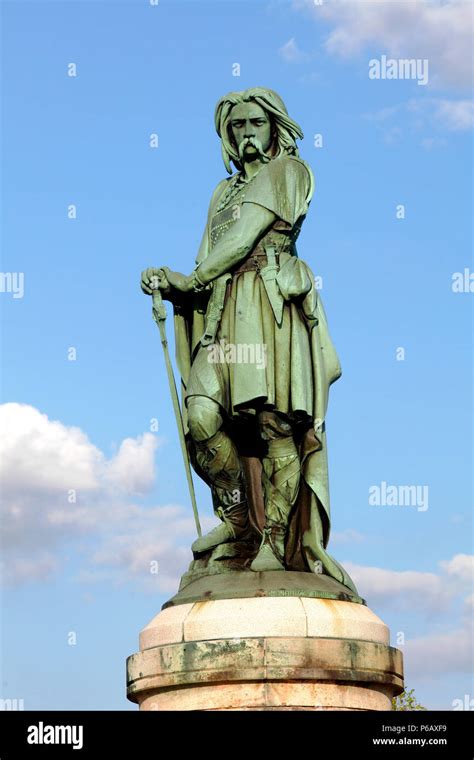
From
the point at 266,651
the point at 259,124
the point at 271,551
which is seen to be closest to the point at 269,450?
the point at 271,551

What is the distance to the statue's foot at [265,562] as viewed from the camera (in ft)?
45.1

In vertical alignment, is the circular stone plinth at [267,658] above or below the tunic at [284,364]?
below

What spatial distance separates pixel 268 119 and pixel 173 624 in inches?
212

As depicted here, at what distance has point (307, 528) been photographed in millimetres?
14352

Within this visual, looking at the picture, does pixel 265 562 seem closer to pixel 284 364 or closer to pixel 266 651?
pixel 266 651

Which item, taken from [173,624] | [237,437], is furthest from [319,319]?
[173,624]

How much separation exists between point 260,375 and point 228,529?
1.63 m

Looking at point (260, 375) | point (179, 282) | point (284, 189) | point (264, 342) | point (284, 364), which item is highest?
point (284, 189)

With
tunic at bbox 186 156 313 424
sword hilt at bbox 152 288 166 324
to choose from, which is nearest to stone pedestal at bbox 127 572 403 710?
tunic at bbox 186 156 313 424

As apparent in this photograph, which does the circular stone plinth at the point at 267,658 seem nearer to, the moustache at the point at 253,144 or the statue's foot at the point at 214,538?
the statue's foot at the point at 214,538

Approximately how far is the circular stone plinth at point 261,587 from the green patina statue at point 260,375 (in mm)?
180

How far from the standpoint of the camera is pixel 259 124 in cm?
1509

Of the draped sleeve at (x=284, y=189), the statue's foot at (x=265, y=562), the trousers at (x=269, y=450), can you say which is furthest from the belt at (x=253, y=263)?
the statue's foot at (x=265, y=562)

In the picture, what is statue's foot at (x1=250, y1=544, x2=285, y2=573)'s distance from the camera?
13.7 metres
